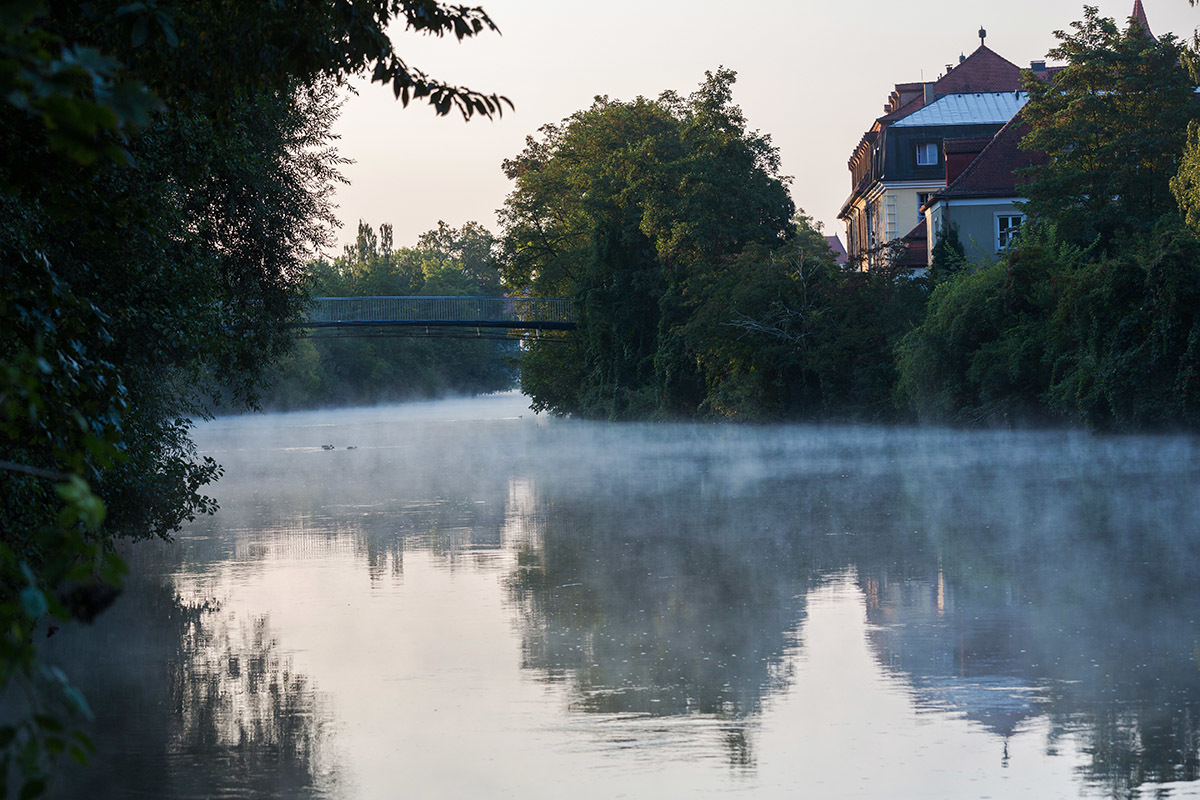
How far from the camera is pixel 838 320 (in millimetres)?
45594

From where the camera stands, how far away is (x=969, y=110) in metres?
66.6

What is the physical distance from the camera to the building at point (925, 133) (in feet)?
218

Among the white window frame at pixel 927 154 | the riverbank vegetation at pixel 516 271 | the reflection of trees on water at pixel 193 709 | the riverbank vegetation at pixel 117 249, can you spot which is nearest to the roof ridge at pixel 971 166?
the riverbank vegetation at pixel 516 271

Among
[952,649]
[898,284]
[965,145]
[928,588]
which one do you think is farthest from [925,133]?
[952,649]

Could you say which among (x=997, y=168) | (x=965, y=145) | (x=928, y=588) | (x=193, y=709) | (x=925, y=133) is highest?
(x=925, y=133)

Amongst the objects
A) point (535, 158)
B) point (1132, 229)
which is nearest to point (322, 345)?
point (535, 158)

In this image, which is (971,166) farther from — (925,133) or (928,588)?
(928,588)

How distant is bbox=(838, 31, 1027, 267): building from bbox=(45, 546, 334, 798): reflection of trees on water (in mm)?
51731

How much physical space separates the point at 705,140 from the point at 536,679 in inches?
1726

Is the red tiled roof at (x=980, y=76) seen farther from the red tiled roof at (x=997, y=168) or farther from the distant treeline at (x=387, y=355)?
the distant treeline at (x=387, y=355)

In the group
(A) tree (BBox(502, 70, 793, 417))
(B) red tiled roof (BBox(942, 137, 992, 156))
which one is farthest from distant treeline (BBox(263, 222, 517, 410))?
(B) red tiled roof (BBox(942, 137, 992, 156))

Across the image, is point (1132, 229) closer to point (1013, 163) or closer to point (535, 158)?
point (1013, 163)

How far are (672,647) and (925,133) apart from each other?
60.3 metres

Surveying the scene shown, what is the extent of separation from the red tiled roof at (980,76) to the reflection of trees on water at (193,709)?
67.6 meters
